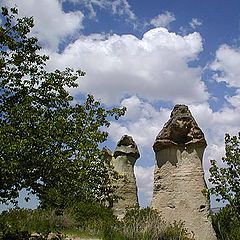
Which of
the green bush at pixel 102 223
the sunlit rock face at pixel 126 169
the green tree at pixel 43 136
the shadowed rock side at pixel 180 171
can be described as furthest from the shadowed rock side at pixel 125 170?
the green tree at pixel 43 136

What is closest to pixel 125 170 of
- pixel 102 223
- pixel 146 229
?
pixel 102 223

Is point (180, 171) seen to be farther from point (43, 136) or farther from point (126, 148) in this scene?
point (43, 136)

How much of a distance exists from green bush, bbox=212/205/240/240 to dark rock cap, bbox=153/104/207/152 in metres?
2.96

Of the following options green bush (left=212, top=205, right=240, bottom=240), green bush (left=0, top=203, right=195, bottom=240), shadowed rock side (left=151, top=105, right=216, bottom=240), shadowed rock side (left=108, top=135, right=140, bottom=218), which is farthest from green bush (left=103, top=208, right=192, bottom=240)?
shadowed rock side (left=108, top=135, right=140, bottom=218)

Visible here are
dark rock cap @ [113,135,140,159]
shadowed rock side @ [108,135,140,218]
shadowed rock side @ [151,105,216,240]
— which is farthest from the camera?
dark rock cap @ [113,135,140,159]

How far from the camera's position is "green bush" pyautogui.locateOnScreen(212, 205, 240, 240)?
552 inches

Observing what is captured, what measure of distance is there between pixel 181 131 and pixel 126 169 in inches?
202

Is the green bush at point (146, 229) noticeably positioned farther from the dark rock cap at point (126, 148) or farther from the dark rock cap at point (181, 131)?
the dark rock cap at point (126, 148)

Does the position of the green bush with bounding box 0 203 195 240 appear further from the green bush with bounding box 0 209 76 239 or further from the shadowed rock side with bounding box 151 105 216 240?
the shadowed rock side with bounding box 151 105 216 240

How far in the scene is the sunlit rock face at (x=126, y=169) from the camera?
2083cm

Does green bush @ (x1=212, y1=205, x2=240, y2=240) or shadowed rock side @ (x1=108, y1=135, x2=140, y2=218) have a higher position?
shadowed rock side @ (x1=108, y1=135, x2=140, y2=218)

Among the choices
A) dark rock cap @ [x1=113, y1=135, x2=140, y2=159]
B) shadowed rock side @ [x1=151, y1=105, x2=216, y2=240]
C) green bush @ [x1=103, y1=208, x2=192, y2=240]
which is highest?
dark rock cap @ [x1=113, y1=135, x2=140, y2=159]

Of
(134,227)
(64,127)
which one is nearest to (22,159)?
(64,127)

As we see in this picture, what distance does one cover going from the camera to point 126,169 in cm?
2177
